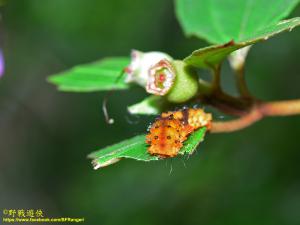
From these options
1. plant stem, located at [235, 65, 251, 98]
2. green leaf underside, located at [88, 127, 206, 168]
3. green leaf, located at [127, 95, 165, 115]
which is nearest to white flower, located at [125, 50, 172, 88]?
green leaf, located at [127, 95, 165, 115]

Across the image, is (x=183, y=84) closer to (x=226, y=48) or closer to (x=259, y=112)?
(x=226, y=48)

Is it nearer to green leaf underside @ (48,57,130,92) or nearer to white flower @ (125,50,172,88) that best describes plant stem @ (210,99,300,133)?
white flower @ (125,50,172,88)

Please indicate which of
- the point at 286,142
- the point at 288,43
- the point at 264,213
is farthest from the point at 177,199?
the point at 288,43

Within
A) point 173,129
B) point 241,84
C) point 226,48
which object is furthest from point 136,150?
point 241,84

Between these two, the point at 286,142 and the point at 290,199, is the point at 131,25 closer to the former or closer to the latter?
the point at 286,142

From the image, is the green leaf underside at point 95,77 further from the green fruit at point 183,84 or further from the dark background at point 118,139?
the dark background at point 118,139

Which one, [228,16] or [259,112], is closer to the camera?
[259,112]

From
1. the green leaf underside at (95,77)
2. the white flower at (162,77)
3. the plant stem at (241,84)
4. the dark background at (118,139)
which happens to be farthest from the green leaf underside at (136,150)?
the dark background at (118,139)
